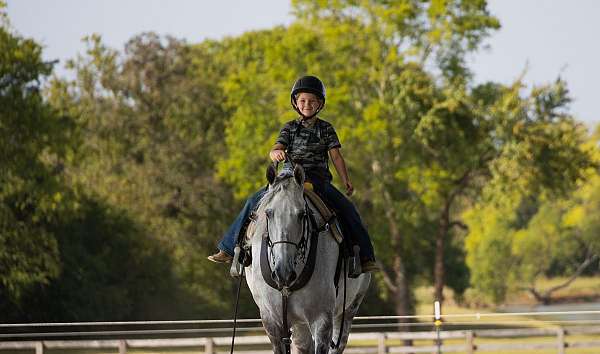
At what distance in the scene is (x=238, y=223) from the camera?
9.77m

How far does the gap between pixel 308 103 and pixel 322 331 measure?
6.30ft

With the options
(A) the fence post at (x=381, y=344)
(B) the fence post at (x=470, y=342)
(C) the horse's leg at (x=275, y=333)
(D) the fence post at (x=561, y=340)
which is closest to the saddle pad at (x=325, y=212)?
(C) the horse's leg at (x=275, y=333)

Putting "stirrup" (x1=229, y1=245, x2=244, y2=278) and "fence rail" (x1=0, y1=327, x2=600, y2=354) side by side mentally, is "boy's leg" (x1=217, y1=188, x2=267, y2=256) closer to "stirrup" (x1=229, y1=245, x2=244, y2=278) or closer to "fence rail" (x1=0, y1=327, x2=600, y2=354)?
"stirrup" (x1=229, y1=245, x2=244, y2=278)

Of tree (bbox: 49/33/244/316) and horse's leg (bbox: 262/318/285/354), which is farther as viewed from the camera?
tree (bbox: 49/33/244/316)

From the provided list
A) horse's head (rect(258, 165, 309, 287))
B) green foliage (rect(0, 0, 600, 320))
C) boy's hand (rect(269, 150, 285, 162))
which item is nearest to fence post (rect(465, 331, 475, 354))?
green foliage (rect(0, 0, 600, 320))

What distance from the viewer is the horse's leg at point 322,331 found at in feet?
29.9

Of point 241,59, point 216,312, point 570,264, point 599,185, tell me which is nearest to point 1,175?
point 216,312

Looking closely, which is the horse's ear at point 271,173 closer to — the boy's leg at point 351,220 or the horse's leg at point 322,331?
the boy's leg at point 351,220

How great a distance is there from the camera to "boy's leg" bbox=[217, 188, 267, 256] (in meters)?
9.70

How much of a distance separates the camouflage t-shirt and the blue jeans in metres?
0.19

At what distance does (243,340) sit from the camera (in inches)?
981

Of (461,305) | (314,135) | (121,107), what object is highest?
(121,107)

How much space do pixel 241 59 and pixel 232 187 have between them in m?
6.65

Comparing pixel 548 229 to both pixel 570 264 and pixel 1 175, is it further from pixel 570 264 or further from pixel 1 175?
pixel 1 175
